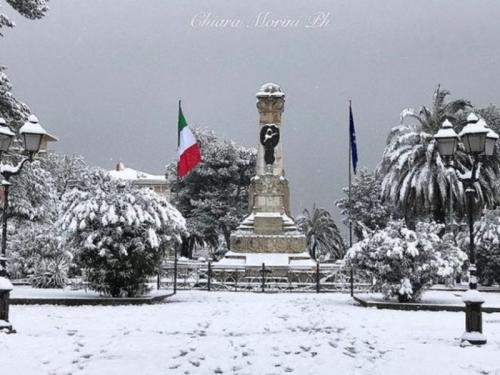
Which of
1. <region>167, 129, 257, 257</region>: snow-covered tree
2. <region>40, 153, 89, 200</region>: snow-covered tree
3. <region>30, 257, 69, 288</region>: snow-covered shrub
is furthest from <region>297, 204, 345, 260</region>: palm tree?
<region>30, 257, 69, 288</region>: snow-covered shrub

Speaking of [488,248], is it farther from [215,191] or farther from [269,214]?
[215,191]

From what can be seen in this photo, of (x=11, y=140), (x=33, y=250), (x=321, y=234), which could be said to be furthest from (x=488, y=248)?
(x=321, y=234)

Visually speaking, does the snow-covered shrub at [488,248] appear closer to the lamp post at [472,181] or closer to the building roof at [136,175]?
the lamp post at [472,181]

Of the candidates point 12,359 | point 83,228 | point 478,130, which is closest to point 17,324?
point 12,359

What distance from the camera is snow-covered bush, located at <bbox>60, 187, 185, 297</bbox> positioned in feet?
59.1

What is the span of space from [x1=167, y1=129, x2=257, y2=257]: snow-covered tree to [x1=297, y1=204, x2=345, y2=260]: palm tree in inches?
334

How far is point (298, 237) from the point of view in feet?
119

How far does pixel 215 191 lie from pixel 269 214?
21340 millimetres

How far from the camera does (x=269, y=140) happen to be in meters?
38.8

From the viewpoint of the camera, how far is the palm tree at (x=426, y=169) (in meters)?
34.3

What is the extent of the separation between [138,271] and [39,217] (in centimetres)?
997

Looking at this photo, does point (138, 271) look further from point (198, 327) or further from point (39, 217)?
point (39, 217)

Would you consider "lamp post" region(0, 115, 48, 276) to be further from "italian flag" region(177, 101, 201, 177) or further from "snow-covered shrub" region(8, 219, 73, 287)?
"italian flag" region(177, 101, 201, 177)

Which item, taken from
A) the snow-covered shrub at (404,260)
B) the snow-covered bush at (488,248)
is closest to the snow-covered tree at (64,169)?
the snow-covered bush at (488,248)
